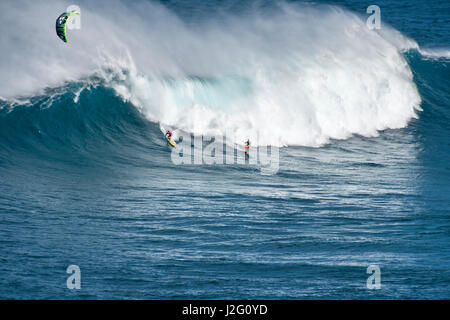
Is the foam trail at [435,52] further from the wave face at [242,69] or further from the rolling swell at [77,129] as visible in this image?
the rolling swell at [77,129]

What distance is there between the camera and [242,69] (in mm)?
24266

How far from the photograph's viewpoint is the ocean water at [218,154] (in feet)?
36.2

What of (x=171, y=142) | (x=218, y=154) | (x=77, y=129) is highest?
(x=77, y=129)

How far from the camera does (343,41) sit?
89.7 feet

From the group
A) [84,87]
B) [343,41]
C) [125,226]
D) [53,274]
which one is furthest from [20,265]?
[343,41]

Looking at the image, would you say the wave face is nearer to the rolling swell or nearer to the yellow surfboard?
the rolling swell

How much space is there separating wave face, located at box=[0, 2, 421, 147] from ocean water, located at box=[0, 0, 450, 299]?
0.06 m

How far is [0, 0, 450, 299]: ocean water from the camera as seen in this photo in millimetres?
11023

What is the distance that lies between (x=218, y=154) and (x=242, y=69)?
234 inches

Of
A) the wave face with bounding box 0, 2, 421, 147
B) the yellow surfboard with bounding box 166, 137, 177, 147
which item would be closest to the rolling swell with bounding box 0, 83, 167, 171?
the yellow surfboard with bounding box 166, 137, 177, 147

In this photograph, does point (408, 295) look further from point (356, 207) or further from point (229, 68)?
point (229, 68)

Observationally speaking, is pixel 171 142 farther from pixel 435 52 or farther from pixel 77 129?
pixel 435 52

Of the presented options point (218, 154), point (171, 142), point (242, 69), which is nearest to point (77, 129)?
point (171, 142)

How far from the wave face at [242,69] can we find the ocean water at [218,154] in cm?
6
